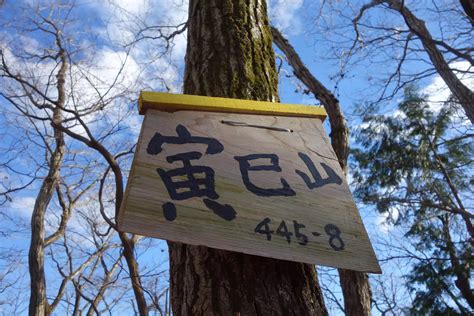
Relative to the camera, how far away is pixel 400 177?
24.3 ft

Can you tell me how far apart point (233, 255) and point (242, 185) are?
15cm

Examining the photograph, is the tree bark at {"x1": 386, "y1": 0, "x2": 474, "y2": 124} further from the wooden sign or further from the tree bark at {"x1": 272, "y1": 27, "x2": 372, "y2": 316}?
the wooden sign

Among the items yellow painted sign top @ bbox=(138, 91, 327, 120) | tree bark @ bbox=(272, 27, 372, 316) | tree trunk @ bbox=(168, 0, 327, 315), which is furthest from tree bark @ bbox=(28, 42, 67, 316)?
yellow painted sign top @ bbox=(138, 91, 327, 120)

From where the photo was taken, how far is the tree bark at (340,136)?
338 centimetres

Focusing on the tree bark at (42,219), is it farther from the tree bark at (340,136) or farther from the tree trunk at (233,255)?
the tree trunk at (233,255)

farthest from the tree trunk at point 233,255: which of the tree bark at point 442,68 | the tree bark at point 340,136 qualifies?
the tree bark at point 442,68

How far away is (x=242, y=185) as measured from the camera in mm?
869

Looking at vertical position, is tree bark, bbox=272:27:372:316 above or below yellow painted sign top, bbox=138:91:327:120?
above

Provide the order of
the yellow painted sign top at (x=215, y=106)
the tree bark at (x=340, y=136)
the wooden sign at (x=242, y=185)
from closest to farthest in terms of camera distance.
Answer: the wooden sign at (x=242, y=185), the yellow painted sign top at (x=215, y=106), the tree bark at (x=340, y=136)

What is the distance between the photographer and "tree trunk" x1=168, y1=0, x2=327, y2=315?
84cm

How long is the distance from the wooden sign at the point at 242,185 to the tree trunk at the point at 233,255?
0.11 metres

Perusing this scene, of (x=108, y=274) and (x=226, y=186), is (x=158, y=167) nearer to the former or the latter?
(x=226, y=186)

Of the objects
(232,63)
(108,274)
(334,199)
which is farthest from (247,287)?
(108,274)

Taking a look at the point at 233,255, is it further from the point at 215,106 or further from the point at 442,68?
the point at 442,68
